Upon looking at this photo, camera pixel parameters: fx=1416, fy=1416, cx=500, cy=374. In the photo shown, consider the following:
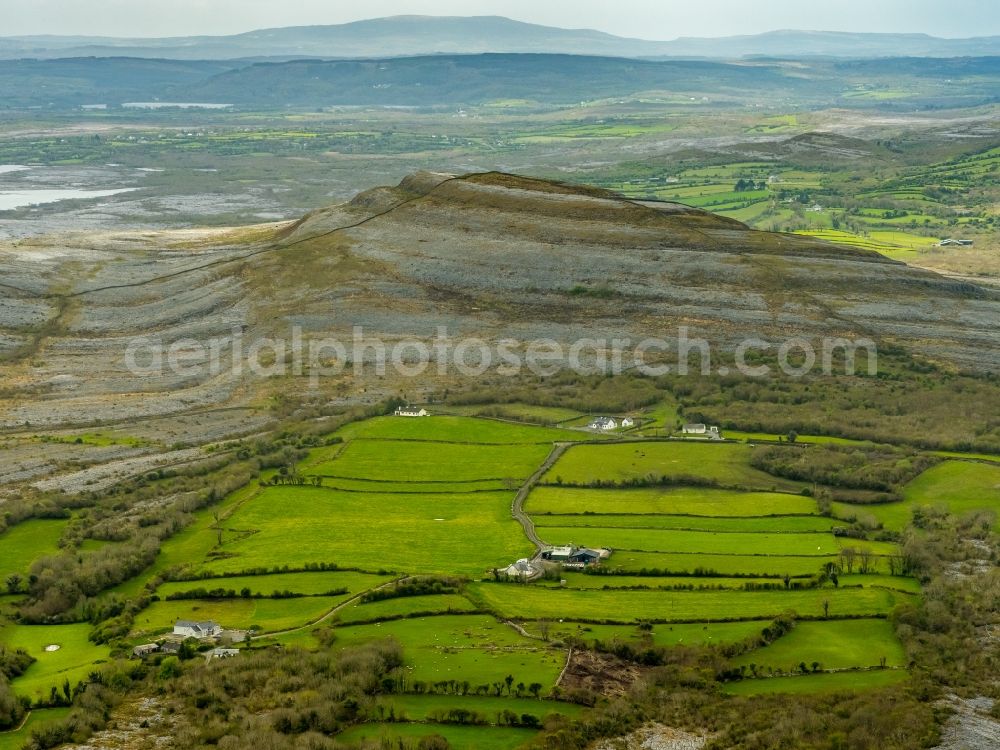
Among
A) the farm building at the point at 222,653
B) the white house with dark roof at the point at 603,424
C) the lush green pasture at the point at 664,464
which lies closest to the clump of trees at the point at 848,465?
the lush green pasture at the point at 664,464

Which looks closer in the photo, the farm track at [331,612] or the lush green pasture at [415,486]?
the farm track at [331,612]

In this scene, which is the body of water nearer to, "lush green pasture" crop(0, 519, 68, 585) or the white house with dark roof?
the white house with dark roof

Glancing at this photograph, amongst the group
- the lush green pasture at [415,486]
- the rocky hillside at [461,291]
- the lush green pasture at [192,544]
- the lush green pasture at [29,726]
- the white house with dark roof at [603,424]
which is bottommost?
the lush green pasture at [192,544]

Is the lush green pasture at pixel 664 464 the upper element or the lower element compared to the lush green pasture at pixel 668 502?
upper

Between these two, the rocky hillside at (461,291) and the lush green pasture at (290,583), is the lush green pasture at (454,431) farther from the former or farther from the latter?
the lush green pasture at (290,583)

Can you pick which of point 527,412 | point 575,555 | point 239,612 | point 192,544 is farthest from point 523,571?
point 527,412

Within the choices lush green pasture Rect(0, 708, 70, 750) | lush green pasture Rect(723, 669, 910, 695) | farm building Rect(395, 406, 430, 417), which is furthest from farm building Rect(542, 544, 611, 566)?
farm building Rect(395, 406, 430, 417)

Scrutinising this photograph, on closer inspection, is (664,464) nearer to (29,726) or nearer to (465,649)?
(465,649)

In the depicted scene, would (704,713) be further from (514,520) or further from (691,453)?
(691,453)
